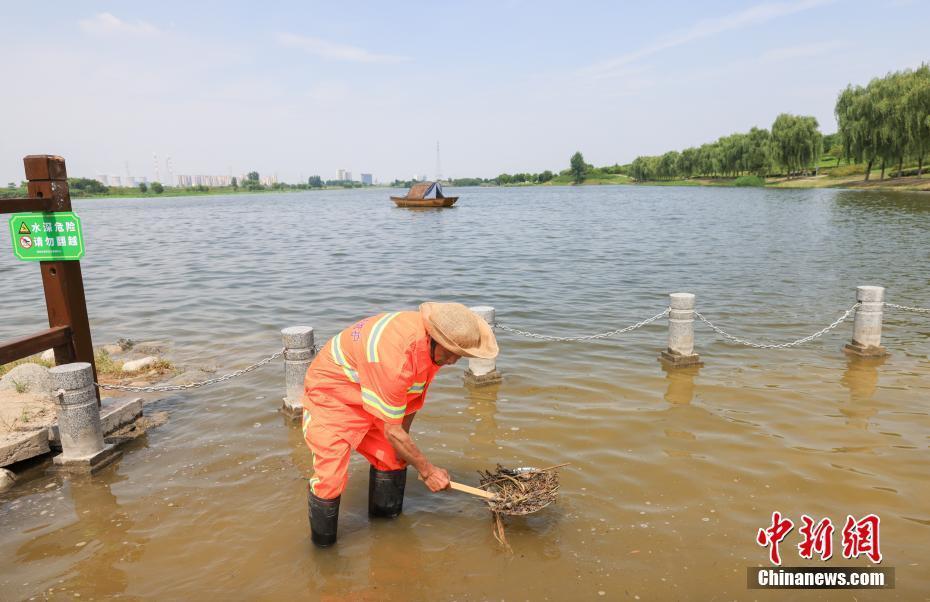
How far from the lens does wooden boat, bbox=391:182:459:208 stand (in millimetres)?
59469

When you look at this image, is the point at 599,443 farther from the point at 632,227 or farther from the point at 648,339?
the point at 632,227

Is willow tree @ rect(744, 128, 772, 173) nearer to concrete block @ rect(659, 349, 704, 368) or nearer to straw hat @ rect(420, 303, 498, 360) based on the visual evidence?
concrete block @ rect(659, 349, 704, 368)

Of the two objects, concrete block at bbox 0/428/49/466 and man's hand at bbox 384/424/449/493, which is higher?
man's hand at bbox 384/424/449/493

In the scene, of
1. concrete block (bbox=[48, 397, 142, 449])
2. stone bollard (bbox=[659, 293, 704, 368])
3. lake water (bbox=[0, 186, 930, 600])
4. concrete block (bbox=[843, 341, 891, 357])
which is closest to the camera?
lake water (bbox=[0, 186, 930, 600])

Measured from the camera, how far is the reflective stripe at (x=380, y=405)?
11.7ft

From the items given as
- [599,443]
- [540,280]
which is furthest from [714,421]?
[540,280]

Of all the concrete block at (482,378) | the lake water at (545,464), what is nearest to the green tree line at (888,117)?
the lake water at (545,464)

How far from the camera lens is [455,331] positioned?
11.7ft

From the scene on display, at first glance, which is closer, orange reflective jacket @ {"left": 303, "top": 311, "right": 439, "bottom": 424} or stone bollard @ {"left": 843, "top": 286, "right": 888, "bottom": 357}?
orange reflective jacket @ {"left": 303, "top": 311, "right": 439, "bottom": 424}

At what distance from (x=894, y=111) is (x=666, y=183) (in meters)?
82.3

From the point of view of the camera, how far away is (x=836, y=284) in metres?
15.1

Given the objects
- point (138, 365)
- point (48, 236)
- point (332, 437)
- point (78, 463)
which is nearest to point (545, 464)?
point (332, 437)

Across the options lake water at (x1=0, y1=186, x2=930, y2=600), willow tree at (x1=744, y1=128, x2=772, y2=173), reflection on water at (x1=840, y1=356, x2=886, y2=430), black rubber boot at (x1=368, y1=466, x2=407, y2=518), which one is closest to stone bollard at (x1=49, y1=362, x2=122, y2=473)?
lake water at (x1=0, y1=186, x2=930, y2=600)

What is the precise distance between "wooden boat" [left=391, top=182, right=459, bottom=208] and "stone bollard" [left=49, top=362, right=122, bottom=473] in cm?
5474
